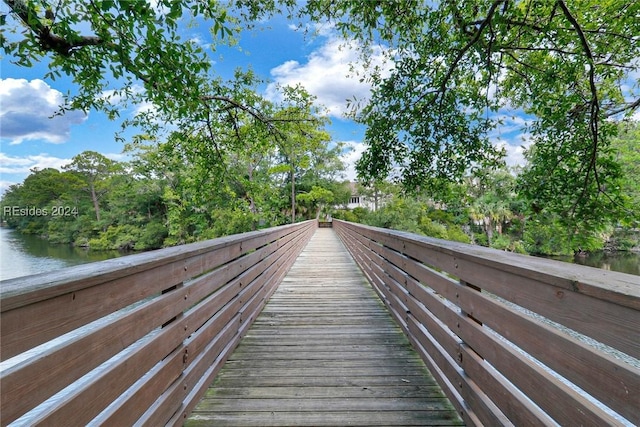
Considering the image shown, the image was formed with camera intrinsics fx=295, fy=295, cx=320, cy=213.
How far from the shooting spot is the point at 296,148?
311 inches

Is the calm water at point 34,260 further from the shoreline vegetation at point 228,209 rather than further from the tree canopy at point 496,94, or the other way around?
the tree canopy at point 496,94

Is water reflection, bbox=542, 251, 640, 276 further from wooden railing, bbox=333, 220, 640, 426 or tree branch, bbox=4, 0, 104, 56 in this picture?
tree branch, bbox=4, 0, 104, 56

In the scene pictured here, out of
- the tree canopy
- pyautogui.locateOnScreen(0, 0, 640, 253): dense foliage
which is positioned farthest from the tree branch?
the tree canopy

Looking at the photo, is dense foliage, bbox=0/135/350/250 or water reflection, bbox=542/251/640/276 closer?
water reflection, bbox=542/251/640/276

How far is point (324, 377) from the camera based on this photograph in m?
2.28

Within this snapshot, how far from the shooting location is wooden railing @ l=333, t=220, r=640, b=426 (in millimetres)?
823

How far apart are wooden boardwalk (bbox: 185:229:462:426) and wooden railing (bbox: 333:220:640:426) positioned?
0.25 metres

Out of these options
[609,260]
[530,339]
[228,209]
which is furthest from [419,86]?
[609,260]

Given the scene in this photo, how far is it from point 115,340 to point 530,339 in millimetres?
1623

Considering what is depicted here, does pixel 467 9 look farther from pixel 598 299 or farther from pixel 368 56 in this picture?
pixel 598 299

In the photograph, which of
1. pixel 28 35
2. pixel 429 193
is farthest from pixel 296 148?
pixel 28 35

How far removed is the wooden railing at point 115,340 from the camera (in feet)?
2.56

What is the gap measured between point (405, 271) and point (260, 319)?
5.97 ft

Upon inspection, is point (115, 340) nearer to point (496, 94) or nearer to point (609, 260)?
point (496, 94)
